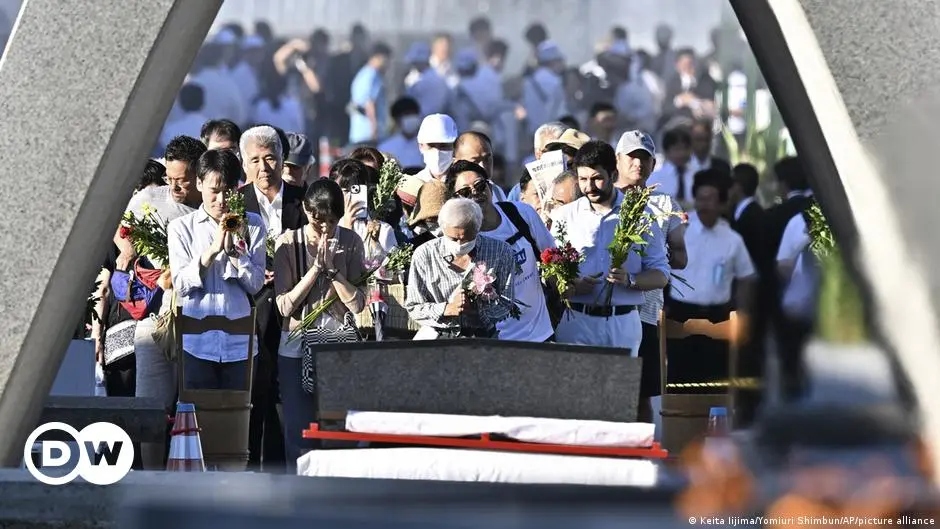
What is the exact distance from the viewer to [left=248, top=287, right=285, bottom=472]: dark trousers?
40.5ft

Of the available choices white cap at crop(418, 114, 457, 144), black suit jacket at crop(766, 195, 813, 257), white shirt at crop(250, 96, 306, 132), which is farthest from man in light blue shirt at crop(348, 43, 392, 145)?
white cap at crop(418, 114, 457, 144)

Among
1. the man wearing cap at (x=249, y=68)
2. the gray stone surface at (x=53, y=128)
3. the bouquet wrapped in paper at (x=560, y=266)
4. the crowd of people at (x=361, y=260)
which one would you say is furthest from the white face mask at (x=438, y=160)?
the man wearing cap at (x=249, y=68)

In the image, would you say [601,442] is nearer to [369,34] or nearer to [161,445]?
[161,445]

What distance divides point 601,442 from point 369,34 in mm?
22587

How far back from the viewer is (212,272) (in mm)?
11555

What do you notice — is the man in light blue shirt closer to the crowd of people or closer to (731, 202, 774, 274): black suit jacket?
(731, 202, 774, 274): black suit jacket

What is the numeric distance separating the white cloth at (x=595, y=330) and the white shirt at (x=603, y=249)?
0.10 meters

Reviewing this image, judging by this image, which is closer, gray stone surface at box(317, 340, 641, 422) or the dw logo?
the dw logo

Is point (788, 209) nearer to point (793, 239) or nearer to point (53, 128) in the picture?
point (793, 239)

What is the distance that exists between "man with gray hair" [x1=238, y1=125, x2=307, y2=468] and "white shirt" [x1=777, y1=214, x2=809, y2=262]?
10.3 ft

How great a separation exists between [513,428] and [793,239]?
7.40 feet

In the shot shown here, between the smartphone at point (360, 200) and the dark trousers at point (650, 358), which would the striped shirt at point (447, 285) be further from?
the dark trousers at point (650, 358)

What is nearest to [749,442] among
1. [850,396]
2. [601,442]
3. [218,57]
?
[850,396]

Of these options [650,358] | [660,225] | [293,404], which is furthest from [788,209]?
[293,404]
